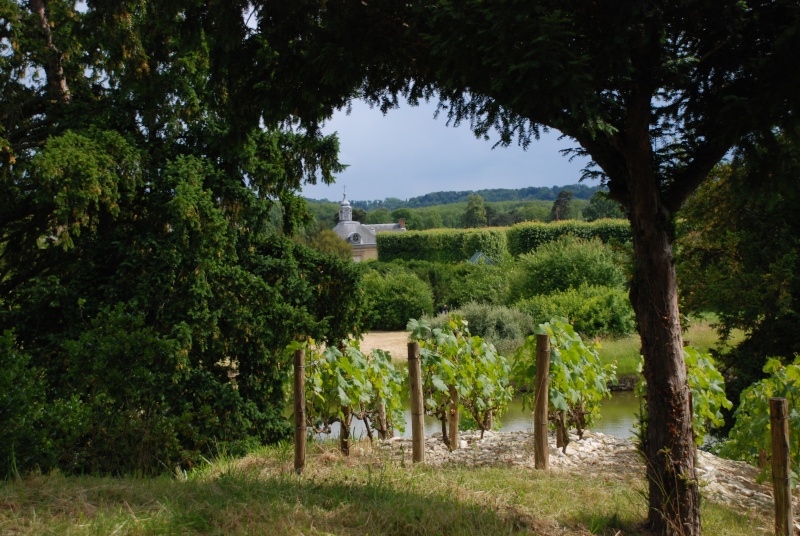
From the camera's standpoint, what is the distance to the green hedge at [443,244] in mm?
36562

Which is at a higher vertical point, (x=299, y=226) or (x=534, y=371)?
(x=299, y=226)

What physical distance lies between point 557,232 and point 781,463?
30485mm

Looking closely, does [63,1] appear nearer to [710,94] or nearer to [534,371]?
[534,371]

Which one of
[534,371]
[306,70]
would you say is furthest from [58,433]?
[534,371]


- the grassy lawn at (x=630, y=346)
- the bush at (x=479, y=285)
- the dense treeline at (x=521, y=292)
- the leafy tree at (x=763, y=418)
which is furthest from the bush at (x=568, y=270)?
the leafy tree at (x=763, y=418)

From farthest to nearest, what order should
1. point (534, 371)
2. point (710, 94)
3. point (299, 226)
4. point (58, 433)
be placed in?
point (299, 226), point (534, 371), point (58, 433), point (710, 94)

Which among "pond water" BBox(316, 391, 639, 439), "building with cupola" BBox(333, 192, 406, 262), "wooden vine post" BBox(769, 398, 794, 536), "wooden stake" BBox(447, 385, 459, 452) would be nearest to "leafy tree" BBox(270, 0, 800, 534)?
"wooden vine post" BBox(769, 398, 794, 536)

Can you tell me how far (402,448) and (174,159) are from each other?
16.4ft

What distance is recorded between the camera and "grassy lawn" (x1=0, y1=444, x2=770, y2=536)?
3.61 m

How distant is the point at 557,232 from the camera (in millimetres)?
33719

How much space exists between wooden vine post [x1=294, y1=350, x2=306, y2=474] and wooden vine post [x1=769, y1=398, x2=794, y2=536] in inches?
128

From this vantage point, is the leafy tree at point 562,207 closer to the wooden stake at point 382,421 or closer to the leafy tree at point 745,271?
the leafy tree at point 745,271

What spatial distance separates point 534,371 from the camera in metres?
6.30

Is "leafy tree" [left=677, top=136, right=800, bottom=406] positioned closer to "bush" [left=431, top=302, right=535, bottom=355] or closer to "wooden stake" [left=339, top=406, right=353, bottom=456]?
"wooden stake" [left=339, top=406, right=353, bottom=456]
